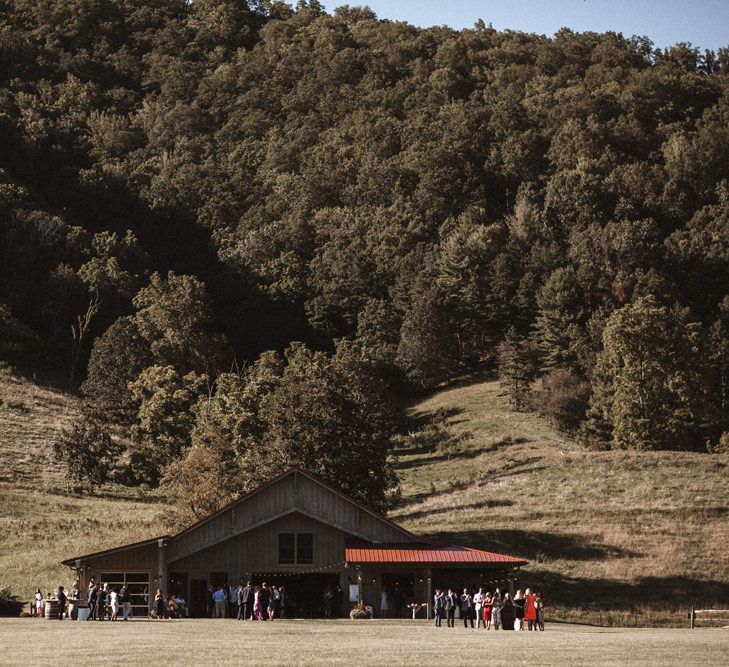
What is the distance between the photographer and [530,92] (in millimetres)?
193000

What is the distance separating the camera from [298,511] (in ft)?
183

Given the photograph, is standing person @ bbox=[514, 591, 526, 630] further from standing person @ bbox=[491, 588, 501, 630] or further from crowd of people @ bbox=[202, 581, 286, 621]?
crowd of people @ bbox=[202, 581, 286, 621]

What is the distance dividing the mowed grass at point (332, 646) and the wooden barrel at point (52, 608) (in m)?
6.58

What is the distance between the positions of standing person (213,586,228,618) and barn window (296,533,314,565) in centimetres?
494

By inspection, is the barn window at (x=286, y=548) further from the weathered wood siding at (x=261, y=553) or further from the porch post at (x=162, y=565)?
the porch post at (x=162, y=565)

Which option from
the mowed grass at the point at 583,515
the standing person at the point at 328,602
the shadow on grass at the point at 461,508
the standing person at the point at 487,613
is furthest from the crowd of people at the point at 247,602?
the shadow on grass at the point at 461,508

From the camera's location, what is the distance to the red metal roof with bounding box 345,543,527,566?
174ft

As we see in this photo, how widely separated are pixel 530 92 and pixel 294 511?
5749 inches

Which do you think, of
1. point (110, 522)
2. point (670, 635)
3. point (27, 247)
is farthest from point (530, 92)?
point (670, 635)

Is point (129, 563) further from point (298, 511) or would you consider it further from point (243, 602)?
point (243, 602)

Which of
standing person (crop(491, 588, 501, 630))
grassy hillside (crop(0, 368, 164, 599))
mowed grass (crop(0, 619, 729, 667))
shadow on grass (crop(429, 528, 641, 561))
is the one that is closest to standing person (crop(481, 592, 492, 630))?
standing person (crop(491, 588, 501, 630))

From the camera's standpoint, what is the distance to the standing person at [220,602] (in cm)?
5091

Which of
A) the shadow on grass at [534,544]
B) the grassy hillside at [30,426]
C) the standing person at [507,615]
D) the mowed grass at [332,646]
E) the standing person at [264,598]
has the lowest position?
the mowed grass at [332,646]

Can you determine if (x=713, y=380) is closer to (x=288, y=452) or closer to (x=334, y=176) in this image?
(x=288, y=452)
